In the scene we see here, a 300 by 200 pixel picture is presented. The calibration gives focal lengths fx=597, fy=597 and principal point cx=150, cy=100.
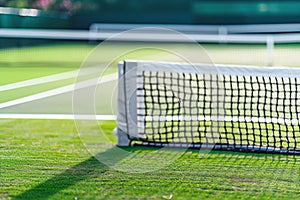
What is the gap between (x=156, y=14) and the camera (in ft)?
101

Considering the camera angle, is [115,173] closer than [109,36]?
Yes

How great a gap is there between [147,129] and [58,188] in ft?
7.33

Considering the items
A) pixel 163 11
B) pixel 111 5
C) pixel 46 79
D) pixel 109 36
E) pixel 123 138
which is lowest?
pixel 46 79

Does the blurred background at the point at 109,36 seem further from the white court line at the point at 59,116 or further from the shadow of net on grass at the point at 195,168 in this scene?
the shadow of net on grass at the point at 195,168

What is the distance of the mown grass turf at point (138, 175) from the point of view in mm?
4953

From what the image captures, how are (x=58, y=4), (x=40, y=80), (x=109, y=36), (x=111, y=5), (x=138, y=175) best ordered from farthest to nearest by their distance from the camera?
(x=58, y=4) < (x=111, y=5) < (x=109, y=36) < (x=40, y=80) < (x=138, y=175)

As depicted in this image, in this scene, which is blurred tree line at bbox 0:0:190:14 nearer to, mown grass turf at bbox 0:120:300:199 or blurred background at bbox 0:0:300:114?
blurred background at bbox 0:0:300:114

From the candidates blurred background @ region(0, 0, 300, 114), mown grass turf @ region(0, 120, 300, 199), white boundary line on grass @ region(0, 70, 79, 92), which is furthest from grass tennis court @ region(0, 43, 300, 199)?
white boundary line on grass @ region(0, 70, 79, 92)

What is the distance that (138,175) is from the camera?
5527 millimetres

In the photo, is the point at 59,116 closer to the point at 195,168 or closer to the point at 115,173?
the point at 115,173

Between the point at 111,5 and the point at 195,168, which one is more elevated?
the point at 111,5

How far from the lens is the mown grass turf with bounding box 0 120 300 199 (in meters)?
4.95

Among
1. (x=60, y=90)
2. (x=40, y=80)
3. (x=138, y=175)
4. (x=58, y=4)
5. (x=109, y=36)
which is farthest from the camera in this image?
(x=58, y=4)

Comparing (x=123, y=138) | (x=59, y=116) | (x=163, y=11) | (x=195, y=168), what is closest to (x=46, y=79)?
(x=59, y=116)
